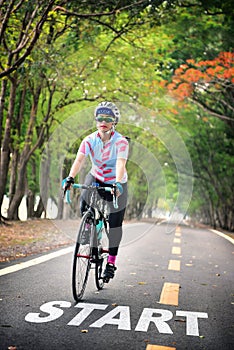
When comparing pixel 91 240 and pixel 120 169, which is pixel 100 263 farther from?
pixel 120 169

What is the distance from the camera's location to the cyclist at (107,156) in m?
5.32

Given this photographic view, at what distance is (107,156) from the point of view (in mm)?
5477

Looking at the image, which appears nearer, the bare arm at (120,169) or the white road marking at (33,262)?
the bare arm at (120,169)

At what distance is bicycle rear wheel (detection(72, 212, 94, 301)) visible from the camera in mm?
5035

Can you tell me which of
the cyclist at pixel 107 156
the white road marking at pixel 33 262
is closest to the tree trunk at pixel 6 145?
the white road marking at pixel 33 262

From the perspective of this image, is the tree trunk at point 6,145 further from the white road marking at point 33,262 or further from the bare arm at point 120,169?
the bare arm at point 120,169

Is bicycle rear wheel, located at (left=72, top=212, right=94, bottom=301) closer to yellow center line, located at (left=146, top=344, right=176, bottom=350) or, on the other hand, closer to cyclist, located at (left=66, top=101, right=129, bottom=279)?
cyclist, located at (left=66, top=101, right=129, bottom=279)

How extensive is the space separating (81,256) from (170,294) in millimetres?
1324

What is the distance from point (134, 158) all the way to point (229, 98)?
44.2ft

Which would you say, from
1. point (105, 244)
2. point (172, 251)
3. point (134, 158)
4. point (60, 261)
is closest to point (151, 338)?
point (105, 244)

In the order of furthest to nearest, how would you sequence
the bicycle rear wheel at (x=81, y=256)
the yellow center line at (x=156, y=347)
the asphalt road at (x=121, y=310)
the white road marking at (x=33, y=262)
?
the white road marking at (x=33, y=262), the bicycle rear wheel at (x=81, y=256), the asphalt road at (x=121, y=310), the yellow center line at (x=156, y=347)

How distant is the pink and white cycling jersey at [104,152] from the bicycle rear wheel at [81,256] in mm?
545

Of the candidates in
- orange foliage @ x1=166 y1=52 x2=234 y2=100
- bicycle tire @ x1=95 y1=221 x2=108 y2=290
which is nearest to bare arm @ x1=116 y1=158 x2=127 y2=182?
bicycle tire @ x1=95 y1=221 x2=108 y2=290

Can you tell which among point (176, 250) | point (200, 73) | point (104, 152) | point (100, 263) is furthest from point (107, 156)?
point (200, 73)
